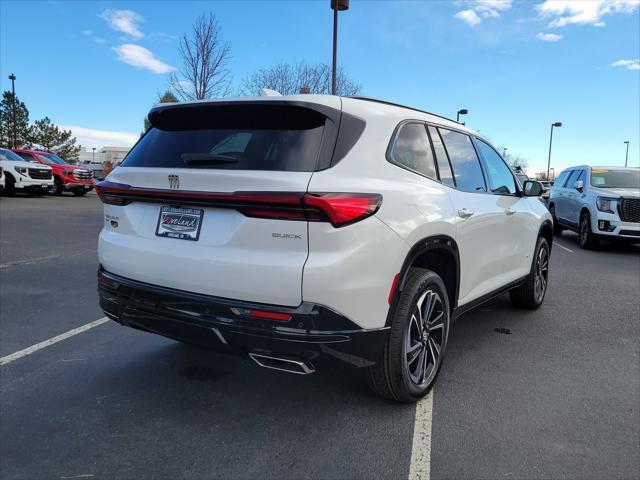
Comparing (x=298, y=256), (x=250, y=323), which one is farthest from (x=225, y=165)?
(x=250, y=323)

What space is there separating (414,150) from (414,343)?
4.03 feet

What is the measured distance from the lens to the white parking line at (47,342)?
147 inches

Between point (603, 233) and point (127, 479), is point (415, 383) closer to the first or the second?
point (127, 479)

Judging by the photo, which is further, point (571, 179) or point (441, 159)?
point (571, 179)

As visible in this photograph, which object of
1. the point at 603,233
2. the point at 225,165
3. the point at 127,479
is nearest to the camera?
the point at 127,479

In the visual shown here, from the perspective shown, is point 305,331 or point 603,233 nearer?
point 305,331

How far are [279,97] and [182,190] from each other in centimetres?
74

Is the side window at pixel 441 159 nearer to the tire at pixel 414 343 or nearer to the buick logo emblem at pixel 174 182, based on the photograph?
the tire at pixel 414 343

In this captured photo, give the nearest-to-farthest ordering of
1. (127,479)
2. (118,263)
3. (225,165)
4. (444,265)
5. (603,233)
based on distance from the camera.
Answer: (127,479), (225,165), (118,263), (444,265), (603,233)

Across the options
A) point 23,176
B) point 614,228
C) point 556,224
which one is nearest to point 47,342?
point 614,228

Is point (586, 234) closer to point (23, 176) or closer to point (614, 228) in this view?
point (614, 228)

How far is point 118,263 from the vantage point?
296 cm

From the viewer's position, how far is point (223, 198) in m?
2.50

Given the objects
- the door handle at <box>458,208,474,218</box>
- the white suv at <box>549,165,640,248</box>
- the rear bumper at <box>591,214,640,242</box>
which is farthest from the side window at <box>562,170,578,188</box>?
the door handle at <box>458,208,474,218</box>
